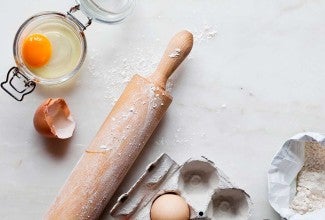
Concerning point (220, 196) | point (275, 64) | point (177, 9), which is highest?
point (177, 9)

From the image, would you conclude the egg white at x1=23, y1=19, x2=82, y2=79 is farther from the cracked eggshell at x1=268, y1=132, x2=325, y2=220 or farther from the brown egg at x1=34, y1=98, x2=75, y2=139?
the cracked eggshell at x1=268, y1=132, x2=325, y2=220

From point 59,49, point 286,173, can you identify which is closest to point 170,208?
point 286,173

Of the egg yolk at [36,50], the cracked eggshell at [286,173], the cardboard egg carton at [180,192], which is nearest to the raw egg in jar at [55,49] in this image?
the egg yolk at [36,50]

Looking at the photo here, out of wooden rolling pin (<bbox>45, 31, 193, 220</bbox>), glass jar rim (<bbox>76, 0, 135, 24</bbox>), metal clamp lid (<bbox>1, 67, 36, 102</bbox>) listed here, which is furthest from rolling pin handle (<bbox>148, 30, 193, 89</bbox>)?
metal clamp lid (<bbox>1, 67, 36, 102</bbox>)

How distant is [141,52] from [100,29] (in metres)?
0.10

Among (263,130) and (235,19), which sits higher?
(235,19)

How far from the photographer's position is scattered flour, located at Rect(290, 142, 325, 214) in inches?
58.9

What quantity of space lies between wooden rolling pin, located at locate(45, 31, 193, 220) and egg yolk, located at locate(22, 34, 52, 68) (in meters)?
0.18

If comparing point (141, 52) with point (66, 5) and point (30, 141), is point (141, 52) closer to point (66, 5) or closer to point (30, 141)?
point (66, 5)

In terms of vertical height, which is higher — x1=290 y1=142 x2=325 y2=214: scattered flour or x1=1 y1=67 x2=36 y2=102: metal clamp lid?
x1=1 y1=67 x2=36 y2=102: metal clamp lid

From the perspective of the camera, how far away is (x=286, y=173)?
1.50 metres

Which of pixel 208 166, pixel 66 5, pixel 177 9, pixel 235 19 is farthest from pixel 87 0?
pixel 208 166

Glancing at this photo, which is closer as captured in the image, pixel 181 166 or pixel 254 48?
pixel 181 166

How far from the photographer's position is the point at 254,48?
5.11ft
